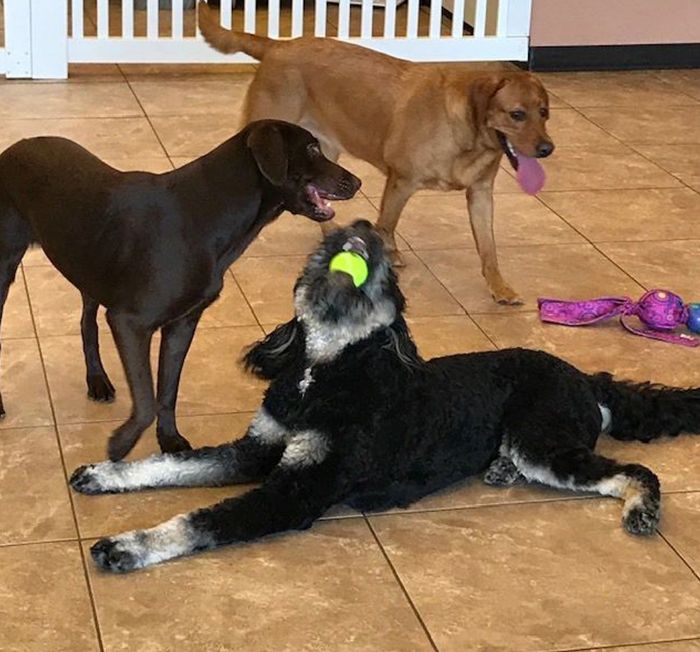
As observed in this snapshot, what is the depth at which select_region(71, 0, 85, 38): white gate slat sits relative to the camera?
17.8 feet

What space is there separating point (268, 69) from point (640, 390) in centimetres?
159

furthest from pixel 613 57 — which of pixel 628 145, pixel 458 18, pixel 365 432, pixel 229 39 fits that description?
pixel 365 432

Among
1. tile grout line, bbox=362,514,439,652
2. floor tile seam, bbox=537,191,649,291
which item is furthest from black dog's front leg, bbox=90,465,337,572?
floor tile seam, bbox=537,191,649,291

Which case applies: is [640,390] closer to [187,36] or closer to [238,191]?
[238,191]

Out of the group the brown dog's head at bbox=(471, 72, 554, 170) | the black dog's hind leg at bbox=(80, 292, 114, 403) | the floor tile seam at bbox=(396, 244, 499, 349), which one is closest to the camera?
the black dog's hind leg at bbox=(80, 292, 114, 403)

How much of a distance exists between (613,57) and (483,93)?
262 centimetres

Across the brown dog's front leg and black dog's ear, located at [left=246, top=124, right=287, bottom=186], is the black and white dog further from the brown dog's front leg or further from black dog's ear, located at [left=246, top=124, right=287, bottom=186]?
the brown dog's front leg

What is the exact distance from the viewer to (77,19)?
5.50 m

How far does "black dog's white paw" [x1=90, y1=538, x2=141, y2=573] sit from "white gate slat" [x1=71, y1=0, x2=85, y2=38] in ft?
11.6

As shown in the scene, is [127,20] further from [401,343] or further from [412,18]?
[401,343]

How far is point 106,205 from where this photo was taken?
8.36 ft

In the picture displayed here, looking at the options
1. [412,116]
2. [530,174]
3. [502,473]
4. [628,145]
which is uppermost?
[412,116]

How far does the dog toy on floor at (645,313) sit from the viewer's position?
135 inches

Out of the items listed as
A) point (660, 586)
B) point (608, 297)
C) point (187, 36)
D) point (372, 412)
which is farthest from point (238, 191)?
point (187, 36)
